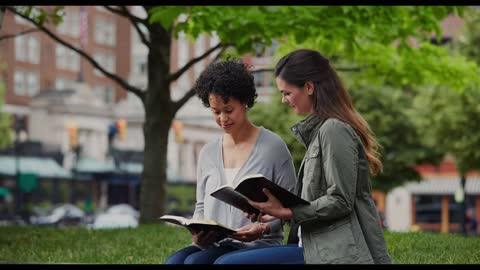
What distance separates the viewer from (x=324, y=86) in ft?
15.7

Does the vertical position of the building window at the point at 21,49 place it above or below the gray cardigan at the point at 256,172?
above

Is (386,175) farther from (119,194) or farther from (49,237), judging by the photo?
(119,194)

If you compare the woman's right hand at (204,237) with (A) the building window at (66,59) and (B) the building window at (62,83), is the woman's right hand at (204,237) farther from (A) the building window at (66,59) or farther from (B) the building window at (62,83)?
(B) the building window at (62,83)

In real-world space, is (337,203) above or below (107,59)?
below

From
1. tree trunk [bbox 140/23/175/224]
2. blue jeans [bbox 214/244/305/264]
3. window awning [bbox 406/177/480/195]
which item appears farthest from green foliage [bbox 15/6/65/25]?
window awning [bbox 406/177/480/195]

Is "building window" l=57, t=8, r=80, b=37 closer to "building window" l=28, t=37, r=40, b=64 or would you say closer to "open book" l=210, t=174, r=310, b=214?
"building window" l=28, t=37, r=40, b=64

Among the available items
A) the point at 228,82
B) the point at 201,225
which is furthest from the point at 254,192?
the point at 228,82

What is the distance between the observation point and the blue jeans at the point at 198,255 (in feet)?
17.0

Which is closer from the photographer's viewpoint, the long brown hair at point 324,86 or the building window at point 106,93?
the long brown hair at point 324,86

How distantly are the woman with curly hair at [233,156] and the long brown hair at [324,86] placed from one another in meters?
0.69

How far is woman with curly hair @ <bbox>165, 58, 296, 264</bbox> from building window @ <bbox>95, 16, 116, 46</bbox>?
2908 inches

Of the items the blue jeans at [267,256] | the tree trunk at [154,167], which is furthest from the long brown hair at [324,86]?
the tree trunk at [154,167]

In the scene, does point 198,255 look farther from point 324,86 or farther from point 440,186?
point 440,186

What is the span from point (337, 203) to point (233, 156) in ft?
3.82
